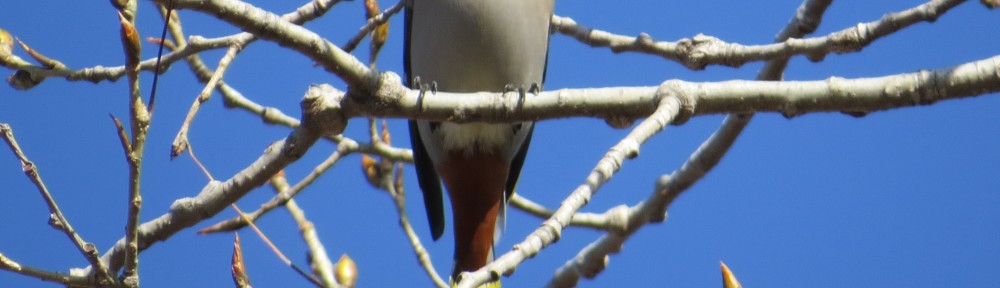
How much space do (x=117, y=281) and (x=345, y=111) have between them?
74cm

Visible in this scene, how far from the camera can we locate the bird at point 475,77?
14.7 ft

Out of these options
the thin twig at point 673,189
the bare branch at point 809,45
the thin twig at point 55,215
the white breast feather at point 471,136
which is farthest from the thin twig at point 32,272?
the white breast feather at point 471,136

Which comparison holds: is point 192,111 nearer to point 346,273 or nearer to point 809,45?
point 346,273

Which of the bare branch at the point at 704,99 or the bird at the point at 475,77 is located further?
the bird at the point at 475,77

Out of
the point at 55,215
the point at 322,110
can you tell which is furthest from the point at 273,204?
the point at 55,215

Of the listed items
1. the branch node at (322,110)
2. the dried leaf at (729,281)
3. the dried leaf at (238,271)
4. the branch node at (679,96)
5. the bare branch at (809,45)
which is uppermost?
the bare branch at (809,45)

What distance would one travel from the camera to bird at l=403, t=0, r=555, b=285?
4469mm

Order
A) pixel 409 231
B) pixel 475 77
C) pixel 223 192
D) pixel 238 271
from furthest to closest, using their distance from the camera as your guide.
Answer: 1. pixel 475 77
2. pixel 409 231
3. pixel 223 192
4. pixel 238 271

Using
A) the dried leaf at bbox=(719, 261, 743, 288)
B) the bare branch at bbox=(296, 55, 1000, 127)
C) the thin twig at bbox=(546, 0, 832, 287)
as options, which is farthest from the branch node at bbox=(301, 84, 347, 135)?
the thin twig at bbox=(546, 0, 832, 287)

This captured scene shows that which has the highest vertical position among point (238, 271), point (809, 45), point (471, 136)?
point (471, 136)

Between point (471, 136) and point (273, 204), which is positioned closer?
point (273, 204)

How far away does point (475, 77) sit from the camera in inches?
179

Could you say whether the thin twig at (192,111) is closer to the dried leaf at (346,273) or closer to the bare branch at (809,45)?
the dried leaf at (346,273)

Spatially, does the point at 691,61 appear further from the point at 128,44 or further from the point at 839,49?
the point at 128,44
